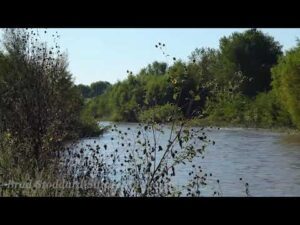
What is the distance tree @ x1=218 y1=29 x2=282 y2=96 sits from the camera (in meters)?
47.8

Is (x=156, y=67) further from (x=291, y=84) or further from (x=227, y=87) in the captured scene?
(x=227, y=87)

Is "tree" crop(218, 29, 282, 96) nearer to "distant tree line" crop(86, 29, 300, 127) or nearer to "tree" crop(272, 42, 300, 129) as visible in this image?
"distant tree line" crop(86, 29, 300, 127)

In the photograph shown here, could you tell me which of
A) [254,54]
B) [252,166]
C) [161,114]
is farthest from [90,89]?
Answer: [254,54]

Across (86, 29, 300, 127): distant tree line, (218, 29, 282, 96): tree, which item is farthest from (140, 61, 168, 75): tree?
(218, 29, 282, 96): tree

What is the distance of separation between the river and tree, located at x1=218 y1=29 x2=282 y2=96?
71.2ft

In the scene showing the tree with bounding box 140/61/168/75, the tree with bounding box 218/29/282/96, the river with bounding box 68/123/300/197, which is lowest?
the river with bounding box 68/123/300/197

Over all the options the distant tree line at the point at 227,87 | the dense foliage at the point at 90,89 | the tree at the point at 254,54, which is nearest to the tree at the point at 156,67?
the distant tree line at the point at 227,87

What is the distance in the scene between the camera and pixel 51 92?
23.5 feet

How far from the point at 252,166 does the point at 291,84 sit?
59.7 feet

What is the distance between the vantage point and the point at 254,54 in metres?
48.7

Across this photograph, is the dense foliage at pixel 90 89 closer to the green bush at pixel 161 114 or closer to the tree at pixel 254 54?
the green bush at pixel 161 114

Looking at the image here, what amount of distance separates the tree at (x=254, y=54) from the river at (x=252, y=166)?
21.7 metres
